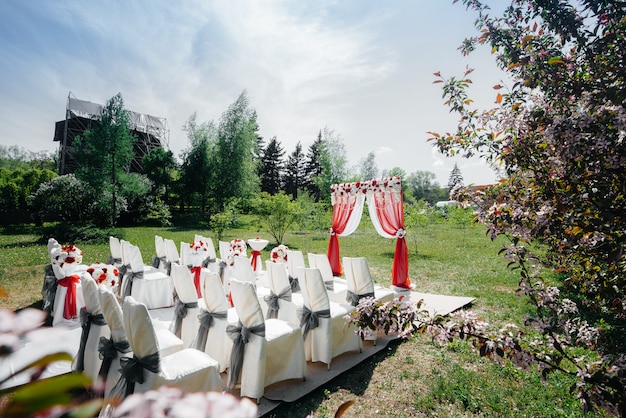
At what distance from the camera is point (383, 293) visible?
5633 mm

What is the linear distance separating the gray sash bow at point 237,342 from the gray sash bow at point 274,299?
1276 millimetres

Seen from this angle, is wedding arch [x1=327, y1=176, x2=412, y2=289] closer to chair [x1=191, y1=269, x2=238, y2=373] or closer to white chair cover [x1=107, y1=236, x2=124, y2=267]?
chair [x1=191, y1=269, x2=238, y2=373]

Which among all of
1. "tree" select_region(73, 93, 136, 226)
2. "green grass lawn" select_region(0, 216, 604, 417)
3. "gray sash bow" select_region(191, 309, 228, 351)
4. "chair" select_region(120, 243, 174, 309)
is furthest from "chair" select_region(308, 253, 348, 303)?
"tree" select_region(73, 93, 136, 226)

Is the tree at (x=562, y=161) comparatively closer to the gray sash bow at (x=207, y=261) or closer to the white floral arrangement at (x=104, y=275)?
the white floral arrangement at (x=104, y=275)

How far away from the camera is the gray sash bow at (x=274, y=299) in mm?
4918

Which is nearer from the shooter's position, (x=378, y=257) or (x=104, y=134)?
(x=378, y=257)

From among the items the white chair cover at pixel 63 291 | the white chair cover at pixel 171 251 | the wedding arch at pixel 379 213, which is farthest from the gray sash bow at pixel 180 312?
the wedding arch at pixel 379 213

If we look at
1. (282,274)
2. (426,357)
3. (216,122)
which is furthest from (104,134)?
(426,357)

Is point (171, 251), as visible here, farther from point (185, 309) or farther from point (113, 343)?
point (113, 343)

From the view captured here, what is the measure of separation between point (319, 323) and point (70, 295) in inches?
160

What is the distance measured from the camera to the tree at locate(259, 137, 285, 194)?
1693 inches

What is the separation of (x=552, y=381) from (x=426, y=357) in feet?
4.67

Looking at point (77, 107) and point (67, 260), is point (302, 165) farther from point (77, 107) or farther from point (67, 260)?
point (67, 260)

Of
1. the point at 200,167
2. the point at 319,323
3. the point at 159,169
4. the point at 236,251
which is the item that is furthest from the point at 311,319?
the point at 159,169
